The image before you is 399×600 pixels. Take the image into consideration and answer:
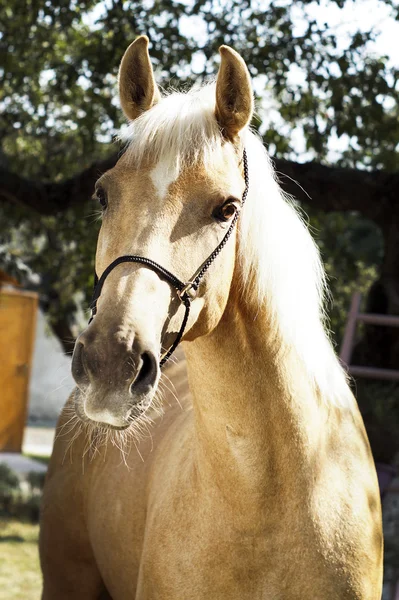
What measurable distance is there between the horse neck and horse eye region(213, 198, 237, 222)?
0.76 ft

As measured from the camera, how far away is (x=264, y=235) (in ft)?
6.54

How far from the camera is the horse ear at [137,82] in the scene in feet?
6.66

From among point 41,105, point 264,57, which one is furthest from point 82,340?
point 41,105

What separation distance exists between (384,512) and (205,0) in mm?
3410

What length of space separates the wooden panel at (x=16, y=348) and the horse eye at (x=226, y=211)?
25.4 feet

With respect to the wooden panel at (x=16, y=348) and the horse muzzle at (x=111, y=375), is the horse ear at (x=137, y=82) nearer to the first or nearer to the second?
the horse muzzle at (x=111, y=375)

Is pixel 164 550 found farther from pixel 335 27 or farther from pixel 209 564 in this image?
pixel 335 27

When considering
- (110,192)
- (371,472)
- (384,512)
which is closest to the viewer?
(110,192)

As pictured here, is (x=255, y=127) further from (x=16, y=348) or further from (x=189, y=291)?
(x=16, y=348)

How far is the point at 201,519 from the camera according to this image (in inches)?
81.2

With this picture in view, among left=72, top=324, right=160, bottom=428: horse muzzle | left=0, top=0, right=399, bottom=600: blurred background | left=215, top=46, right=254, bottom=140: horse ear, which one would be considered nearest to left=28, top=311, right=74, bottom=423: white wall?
left=0, top=0, right=399, bottom=600: blurred background

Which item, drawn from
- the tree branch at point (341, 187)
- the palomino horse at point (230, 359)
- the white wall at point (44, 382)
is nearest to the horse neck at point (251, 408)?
the palomino horse at point (230, 359)

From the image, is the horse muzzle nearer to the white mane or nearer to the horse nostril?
the horse nostril

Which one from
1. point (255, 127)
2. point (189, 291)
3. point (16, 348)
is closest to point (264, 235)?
point (189, 291)
